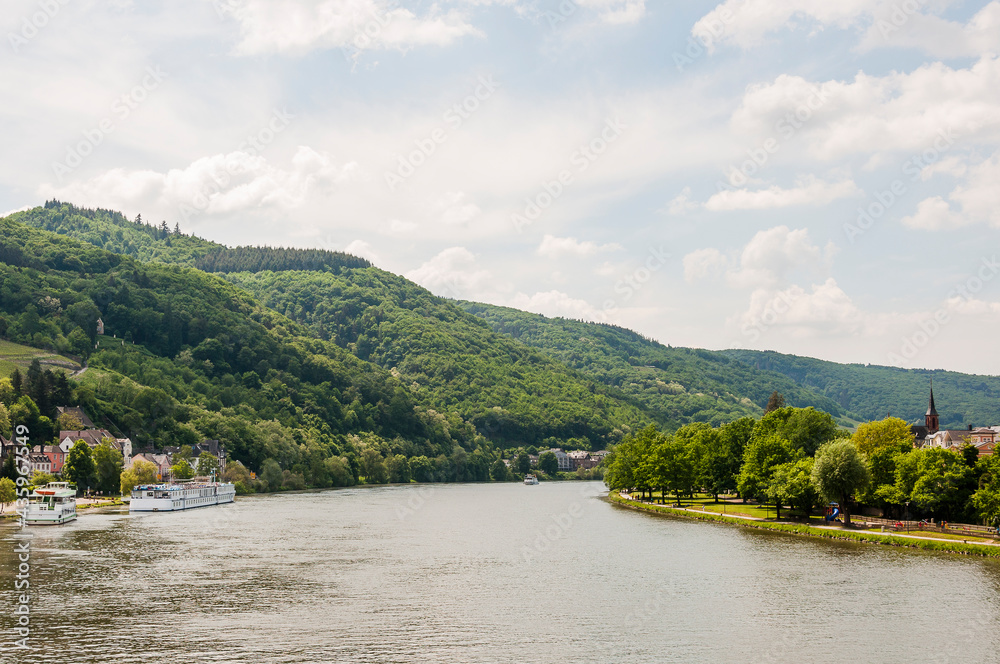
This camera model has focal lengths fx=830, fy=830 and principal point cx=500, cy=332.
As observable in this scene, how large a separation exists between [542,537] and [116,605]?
41454mm

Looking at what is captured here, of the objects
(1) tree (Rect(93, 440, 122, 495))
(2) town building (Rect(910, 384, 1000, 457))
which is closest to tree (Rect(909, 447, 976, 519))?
(2) town building (Rect(910, 384, 1000, 457))

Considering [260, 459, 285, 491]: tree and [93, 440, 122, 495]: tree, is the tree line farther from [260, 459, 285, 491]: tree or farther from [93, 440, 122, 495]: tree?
[93, 440, 122, 495]: tree

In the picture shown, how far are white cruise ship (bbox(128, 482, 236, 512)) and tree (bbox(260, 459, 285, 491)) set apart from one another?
28559 mm

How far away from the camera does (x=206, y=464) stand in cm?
13488

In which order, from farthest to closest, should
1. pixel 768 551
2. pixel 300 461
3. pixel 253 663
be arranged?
pixel 300 461 < pixel 768 551 < pixel 253 663

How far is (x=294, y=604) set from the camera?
44.0 meters

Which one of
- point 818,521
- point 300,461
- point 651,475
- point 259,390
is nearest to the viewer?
point 818,521

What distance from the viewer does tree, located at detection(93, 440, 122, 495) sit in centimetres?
11194

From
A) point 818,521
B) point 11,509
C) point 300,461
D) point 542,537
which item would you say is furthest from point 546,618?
point 300,461

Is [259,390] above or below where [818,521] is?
above

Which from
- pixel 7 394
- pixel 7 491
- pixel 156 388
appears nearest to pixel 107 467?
pixel 7 394

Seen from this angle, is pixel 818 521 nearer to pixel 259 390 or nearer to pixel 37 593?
pixel 37 593

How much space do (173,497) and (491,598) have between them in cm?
7323

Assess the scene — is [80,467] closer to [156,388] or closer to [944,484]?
[156,388]
